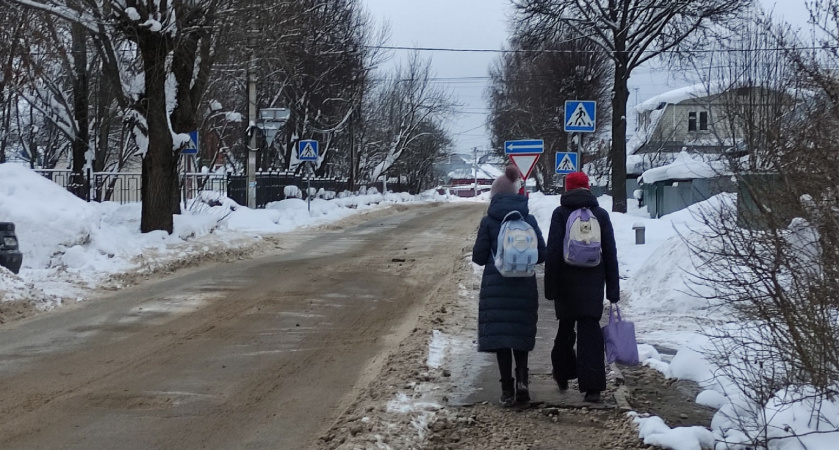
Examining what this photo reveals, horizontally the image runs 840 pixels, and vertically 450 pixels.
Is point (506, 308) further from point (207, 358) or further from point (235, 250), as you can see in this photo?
point (235, 250)

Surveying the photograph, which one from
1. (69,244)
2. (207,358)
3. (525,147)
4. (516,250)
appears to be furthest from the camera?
(525,147)

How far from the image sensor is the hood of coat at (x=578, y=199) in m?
6.58

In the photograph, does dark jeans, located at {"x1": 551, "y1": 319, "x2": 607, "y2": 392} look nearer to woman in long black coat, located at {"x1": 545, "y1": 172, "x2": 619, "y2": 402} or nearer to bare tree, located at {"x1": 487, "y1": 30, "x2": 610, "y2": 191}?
woman in long black coat, located at {"x1": 545, "y1": 172, "x2": 619, "y2": 402}

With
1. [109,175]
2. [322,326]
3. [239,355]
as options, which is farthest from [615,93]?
[239,355]

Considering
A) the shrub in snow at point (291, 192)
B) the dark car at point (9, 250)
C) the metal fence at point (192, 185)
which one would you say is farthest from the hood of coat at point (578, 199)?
the shrub in snow at point (291, 192)

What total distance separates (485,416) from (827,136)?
295 centimetres

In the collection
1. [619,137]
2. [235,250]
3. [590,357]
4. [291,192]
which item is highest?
[619,137]

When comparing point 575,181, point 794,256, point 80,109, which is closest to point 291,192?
point 80,109

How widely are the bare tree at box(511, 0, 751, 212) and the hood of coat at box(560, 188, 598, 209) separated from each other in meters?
20.4

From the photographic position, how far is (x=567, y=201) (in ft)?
21.7

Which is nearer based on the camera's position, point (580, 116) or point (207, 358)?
point (207, 358)

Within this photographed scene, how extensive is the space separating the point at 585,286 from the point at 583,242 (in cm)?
34

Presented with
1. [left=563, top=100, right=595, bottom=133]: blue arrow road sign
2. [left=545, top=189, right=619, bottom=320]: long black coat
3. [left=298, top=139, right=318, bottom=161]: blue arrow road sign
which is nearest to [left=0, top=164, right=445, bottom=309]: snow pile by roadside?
[left=563, top=100, right=595, bottom=133]: blue arrow road sign

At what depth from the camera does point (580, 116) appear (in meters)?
17.1
